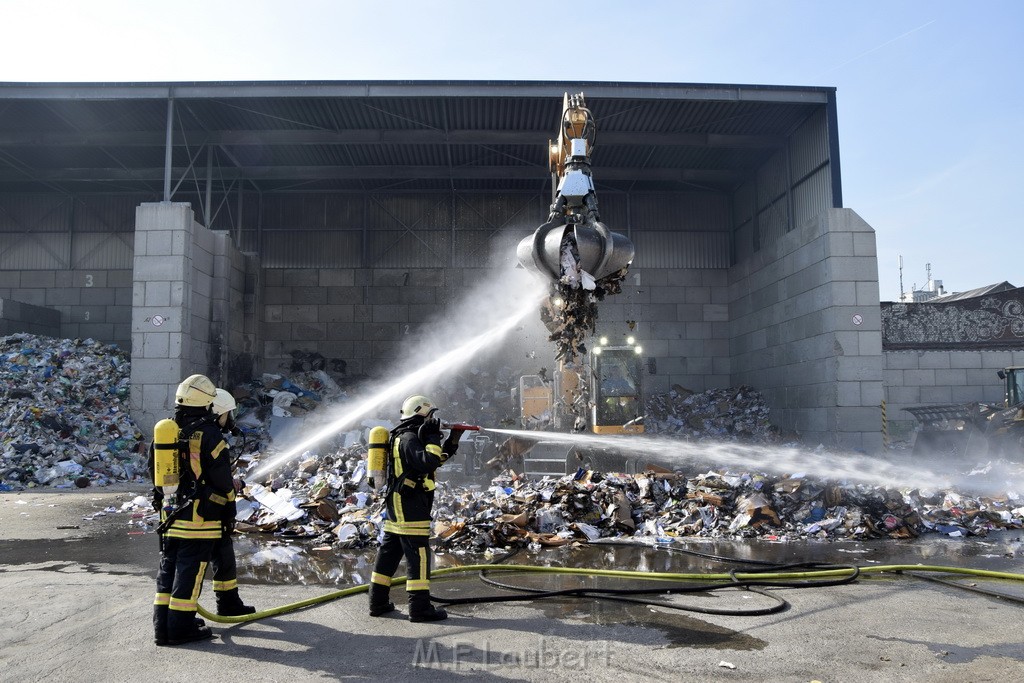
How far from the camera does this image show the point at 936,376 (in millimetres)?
20703

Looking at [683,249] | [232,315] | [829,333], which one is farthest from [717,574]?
[683,249]

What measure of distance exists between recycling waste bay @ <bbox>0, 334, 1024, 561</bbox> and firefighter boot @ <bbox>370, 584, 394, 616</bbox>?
1471mm

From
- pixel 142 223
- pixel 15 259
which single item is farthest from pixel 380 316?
A: pixel 15 259

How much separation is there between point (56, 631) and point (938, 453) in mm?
18337

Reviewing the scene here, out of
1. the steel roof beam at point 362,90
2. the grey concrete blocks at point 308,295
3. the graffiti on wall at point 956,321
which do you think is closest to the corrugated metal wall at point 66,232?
the grey concrete blocks at point 308,295

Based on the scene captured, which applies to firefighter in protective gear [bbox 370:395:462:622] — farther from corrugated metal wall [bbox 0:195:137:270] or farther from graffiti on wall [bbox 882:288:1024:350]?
corrugated metal wall [bbox 0:195:137:270]

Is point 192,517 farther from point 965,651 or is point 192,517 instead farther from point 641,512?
point 641,512

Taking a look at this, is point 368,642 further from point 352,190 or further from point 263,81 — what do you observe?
point 352,190

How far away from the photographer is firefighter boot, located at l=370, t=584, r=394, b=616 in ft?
17.4

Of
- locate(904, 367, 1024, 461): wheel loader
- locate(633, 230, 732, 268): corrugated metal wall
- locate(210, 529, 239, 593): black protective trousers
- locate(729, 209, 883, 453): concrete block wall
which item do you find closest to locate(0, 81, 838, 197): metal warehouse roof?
locate(633, 230, 732, 268): corrugated metal wall

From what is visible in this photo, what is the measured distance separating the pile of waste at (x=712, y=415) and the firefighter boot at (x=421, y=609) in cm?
1530

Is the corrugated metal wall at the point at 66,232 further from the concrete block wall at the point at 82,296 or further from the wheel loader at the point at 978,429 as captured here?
the wheel loader at the point at 978,429

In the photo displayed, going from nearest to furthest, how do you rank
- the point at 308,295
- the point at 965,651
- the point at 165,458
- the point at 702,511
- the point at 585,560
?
the point at 965,651, the point at 165,458, the point at 585,560, the point at 702,511, the point at 308,295

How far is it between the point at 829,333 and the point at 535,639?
46.1 ft
